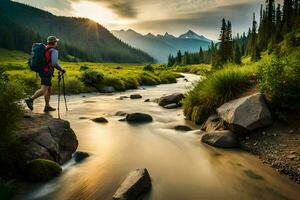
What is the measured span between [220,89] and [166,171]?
22.7 ft

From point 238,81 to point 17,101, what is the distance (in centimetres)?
990

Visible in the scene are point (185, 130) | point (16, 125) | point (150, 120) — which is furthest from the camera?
point (150, 120)

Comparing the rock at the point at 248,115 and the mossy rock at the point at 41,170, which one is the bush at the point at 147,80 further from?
the mossy rock at the point at 41,170

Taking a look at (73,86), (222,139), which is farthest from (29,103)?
(73,86)

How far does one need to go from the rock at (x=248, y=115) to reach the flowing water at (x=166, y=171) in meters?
1.15

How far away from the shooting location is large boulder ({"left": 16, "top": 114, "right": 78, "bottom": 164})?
8854 mm

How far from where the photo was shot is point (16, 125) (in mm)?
8703

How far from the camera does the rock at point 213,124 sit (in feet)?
43.4

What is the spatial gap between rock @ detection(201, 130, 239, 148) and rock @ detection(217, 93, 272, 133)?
0.33 meters

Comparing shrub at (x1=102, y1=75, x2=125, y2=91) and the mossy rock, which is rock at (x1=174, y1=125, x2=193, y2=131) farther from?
shrub at (x1=102, y1=75, x2=125, y2=91)

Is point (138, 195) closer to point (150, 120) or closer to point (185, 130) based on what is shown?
point (185, 130)

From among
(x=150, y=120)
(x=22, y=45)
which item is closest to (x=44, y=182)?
(x=150, y=120)

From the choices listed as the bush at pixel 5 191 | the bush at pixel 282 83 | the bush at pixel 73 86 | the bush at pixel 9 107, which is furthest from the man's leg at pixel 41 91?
the bush at pixel 73 86

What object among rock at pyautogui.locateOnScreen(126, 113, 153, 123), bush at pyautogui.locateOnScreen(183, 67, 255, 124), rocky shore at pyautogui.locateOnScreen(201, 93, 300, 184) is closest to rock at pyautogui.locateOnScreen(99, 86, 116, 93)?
rock at pyautogui.locateOnScreen(126, 113, 153, 123)
